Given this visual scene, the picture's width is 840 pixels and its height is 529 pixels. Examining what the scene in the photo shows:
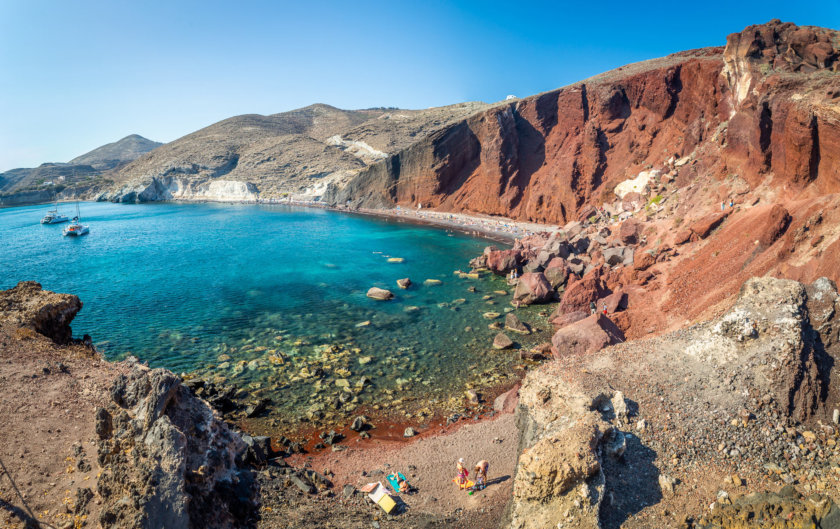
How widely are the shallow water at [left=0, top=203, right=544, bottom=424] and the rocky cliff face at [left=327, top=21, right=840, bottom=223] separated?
1643cm

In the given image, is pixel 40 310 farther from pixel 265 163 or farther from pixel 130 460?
pixel 265 163

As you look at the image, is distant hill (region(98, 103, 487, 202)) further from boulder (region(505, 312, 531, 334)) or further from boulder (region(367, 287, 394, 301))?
boulder (region(505, 312, 531, 334))

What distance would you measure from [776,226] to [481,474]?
2016 cm

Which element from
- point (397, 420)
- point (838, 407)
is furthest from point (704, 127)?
point (397, 420)

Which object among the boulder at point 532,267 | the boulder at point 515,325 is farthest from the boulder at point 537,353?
the boulder at point 532,267

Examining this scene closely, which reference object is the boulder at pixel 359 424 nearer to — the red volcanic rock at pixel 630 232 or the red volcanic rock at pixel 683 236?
the red volcanic rock at pixel 683 236

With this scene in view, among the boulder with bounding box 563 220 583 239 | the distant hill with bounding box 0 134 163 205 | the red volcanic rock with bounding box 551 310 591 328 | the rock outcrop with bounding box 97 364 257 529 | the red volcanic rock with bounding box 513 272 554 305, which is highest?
the distant hill with bounding box 0 134 163 205

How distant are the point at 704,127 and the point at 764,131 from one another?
15505 millimetres

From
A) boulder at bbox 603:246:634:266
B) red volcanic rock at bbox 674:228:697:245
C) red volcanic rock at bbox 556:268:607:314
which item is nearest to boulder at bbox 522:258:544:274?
boulder at bbox 603:246:634:266

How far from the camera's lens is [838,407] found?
12.2 m

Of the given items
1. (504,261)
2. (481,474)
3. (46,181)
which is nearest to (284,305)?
(504,261)

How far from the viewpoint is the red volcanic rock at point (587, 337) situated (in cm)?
2022

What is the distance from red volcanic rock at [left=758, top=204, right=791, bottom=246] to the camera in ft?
68.4

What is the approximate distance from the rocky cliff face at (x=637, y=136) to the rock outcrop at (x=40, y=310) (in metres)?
37.4
